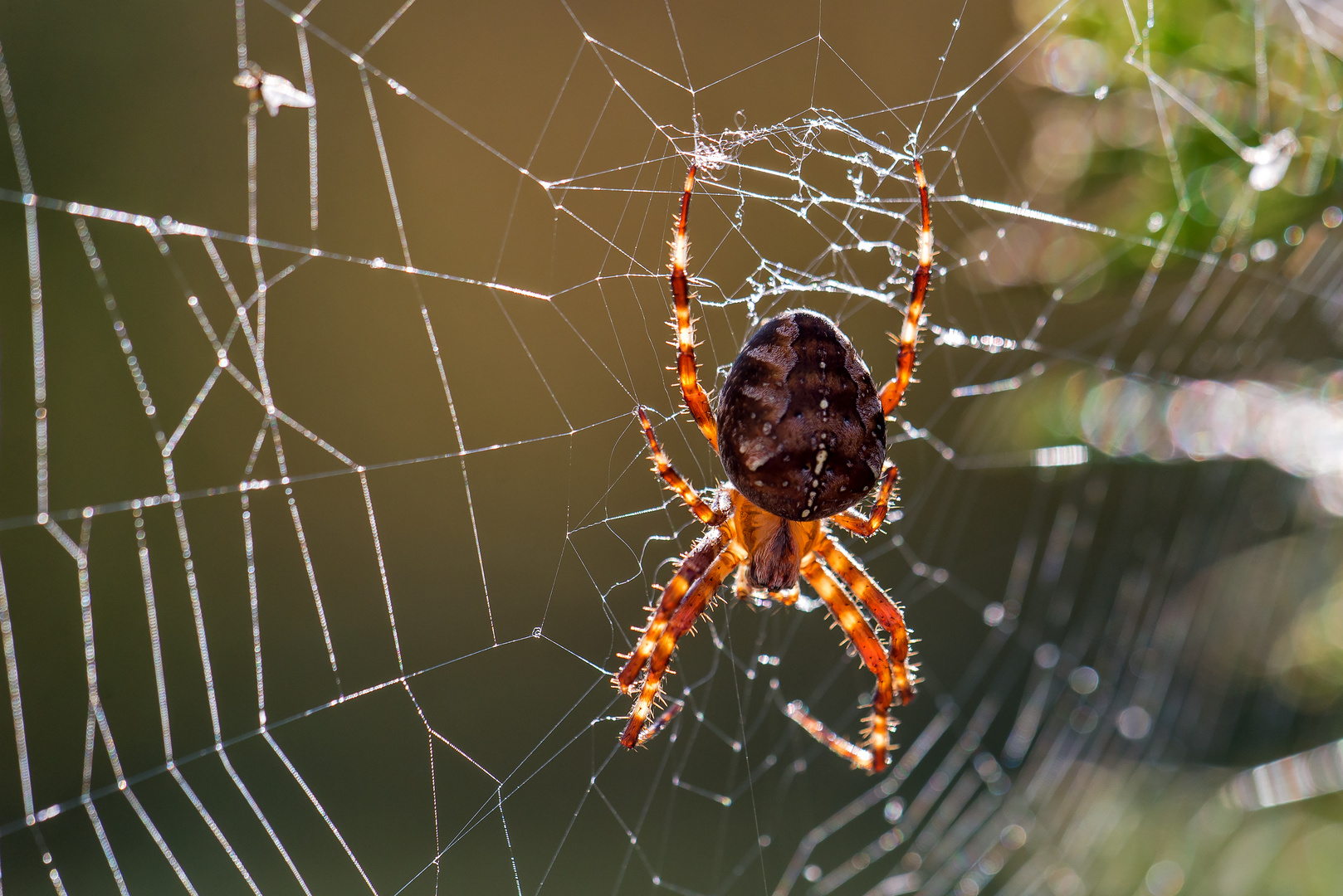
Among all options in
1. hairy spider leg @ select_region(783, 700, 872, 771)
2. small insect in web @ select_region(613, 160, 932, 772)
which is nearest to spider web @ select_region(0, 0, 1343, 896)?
hairy spider leg @ select_region(783, 700, 872, 771)

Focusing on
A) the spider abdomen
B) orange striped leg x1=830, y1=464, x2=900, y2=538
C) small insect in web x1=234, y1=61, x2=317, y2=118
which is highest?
small insect in web x1=234, y1=61, x2=317, y2=118

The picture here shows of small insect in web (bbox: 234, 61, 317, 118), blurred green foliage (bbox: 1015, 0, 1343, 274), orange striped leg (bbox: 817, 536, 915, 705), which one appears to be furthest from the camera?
orange striped leg (bbox: 817, 536, 915, 705)

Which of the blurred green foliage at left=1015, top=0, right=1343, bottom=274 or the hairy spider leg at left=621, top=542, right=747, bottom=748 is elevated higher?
the blurred green foliage at left=1015, top=0, right=1343, bottom=274

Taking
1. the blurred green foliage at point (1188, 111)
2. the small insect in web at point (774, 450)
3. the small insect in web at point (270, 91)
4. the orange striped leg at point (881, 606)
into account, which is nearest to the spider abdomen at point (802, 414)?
the small insect in web at point (774, 450)

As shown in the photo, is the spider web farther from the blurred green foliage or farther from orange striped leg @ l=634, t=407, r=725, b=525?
the blurred green foliage

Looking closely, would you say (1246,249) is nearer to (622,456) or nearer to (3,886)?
(622,456)

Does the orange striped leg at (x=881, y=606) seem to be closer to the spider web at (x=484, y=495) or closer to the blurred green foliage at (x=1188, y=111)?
the spider web at (x=484, y=495)
